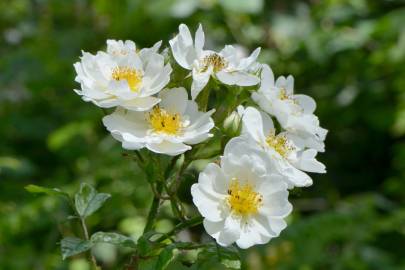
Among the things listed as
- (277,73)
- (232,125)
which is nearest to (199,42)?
(232,125)

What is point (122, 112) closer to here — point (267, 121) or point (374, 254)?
point (267, 121)

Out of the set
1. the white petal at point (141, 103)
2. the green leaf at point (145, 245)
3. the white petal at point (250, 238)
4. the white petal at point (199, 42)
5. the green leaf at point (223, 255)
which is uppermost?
the white petal at point (199, 42)

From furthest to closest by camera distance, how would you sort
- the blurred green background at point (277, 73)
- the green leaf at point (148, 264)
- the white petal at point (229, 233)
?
1. the blurred green background at point (277, 73)
2. the green leaf at point (148, 264)
3. the white petal at point (229, 233)

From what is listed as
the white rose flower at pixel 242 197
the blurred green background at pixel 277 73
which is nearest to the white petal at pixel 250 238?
the white rose flower at pixel 242 197

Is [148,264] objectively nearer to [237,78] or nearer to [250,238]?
[250,238]

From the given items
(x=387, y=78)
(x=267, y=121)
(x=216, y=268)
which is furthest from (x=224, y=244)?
(x=387, y=78)

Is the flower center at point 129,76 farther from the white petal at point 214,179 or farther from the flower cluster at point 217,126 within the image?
the white petal at point 214,179
